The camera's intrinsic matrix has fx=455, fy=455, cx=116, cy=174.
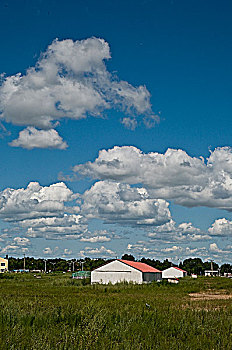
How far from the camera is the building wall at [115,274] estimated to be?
2643 inches

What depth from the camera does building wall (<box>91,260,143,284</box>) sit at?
2643 inches

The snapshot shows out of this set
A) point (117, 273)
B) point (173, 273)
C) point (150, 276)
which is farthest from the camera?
point (173, 273)

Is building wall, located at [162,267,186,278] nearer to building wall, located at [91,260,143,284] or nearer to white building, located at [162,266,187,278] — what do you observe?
white building, located at [162,266,187,278]

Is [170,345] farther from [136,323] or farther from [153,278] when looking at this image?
[153,278]

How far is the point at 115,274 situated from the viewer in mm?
67750

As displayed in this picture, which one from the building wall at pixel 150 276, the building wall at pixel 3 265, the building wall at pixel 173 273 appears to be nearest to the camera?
the building wall at pixel 150 276

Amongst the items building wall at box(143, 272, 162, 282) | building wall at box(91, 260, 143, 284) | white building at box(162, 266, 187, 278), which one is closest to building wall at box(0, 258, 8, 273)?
white building at box(162, 266, 187, 278)

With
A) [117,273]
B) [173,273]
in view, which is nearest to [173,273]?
[173,273]

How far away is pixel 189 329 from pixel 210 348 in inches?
86.1

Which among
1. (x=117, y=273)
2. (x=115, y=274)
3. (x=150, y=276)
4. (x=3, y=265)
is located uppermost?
(x=3, y=265)

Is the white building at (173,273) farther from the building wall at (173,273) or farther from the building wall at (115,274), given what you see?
the building wall at (115,274)

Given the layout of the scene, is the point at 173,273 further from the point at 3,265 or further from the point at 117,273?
the point at 3,265

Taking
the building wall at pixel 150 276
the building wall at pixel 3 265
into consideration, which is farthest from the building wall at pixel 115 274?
the building wall at pixel 3 265

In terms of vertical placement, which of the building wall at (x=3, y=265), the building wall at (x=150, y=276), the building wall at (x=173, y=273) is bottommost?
the building wall at (x=173, y=273)
